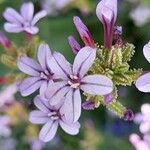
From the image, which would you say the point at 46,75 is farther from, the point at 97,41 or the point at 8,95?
the point at 97,41

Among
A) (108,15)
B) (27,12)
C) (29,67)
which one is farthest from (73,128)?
(27,12)

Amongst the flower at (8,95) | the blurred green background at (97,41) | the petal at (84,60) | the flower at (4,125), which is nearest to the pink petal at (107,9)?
the petal at (84,60)

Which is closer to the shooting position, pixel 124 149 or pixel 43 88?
pixel 43 88

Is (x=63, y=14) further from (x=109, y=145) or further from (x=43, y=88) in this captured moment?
(x=43, y=88)

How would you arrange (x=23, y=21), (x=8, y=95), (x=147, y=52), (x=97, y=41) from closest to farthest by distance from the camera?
1. (x=147, y=52)
2. (x=23, y=21)
3. (x=8, y=95)
4. (x=97, y=41)

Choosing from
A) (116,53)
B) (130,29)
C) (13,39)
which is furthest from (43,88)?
(130,29)

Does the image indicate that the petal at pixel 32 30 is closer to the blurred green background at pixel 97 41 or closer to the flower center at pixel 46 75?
the flower center at pixel 46 75
